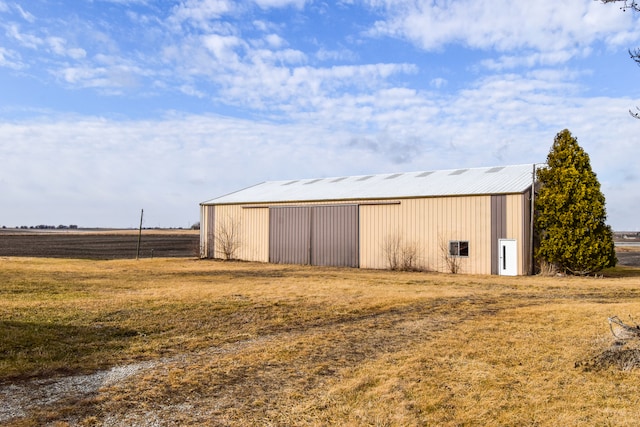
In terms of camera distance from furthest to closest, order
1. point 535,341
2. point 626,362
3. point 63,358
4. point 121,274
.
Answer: point 121,274
point 535,341
point 63,358
point 626,362

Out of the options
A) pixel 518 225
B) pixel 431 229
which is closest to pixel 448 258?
pixel 431 229

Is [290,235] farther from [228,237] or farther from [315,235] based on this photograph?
[228,237]

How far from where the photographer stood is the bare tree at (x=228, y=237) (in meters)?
35.5

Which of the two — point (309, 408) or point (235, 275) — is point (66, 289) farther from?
point (309, 408)

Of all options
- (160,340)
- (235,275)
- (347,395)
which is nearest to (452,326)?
(347,395)

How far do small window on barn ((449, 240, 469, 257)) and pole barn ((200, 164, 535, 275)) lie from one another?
5 cm

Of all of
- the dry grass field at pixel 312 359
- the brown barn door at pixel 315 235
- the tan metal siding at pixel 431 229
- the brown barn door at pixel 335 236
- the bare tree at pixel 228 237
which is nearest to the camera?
the dry grass field at pixel 312 359

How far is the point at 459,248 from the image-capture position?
26.4 metres

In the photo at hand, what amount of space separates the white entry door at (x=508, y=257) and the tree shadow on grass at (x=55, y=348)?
19073 mm

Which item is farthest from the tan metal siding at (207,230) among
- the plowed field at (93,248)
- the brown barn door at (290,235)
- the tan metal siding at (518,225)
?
the tan metal siding at (518,225)

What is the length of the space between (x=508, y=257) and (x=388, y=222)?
265 inches

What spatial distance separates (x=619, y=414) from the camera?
5.93m

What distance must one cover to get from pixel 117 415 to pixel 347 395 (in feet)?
9.07

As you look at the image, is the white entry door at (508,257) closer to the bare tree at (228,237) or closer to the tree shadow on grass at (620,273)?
the tree shadow on grass at (620,273)
